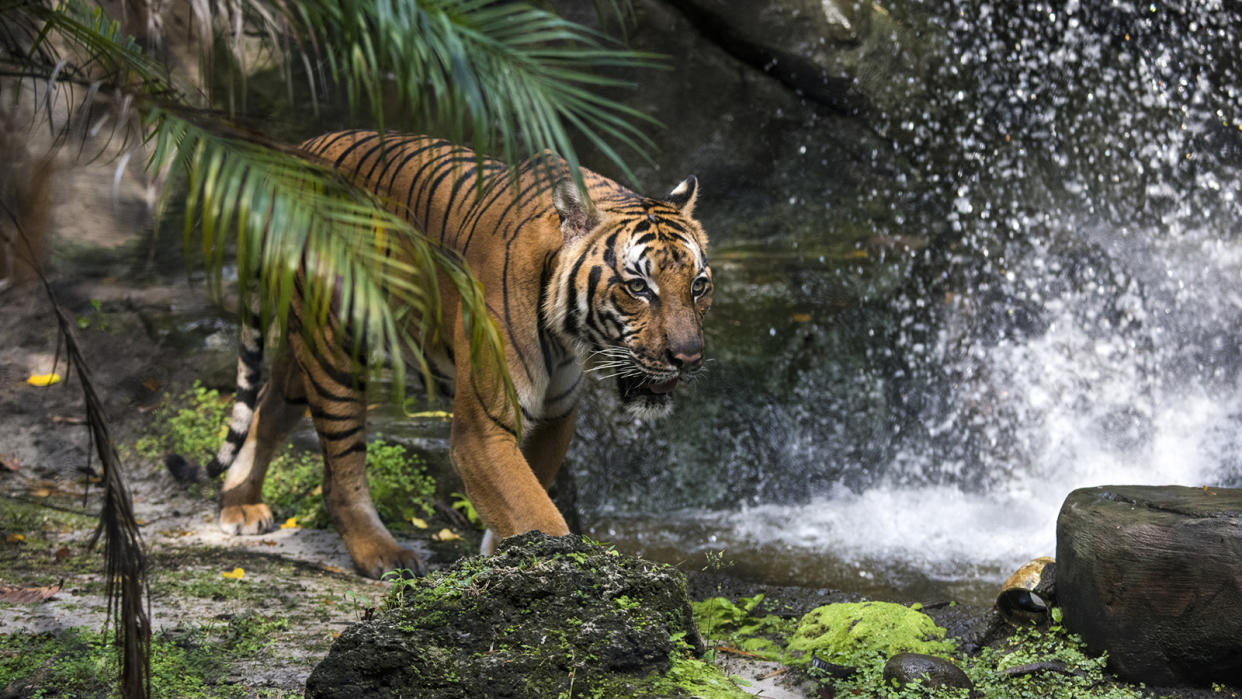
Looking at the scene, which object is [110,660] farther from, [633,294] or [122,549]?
[633,294]

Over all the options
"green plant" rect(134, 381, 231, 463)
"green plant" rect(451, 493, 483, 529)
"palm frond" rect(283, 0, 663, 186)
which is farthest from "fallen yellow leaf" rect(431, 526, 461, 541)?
"palm frond" rect(283, 0, 663, 186)

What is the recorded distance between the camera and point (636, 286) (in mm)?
3709

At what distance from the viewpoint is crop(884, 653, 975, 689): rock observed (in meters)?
3.23

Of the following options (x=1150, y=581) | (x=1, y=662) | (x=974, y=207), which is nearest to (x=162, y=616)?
(x=1, y=662)

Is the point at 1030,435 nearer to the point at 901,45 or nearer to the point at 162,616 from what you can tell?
the point at 901,45

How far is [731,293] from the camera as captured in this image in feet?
24.4

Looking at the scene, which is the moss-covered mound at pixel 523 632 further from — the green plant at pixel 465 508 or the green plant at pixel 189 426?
the green plant at pixel 189 426

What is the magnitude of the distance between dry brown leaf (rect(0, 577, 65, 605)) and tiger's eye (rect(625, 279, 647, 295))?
227 cm

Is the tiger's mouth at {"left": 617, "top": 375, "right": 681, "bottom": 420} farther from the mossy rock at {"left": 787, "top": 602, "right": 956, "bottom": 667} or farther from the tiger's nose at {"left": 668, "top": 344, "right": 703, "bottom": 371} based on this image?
the mossy rock at {"left": 787, "top": 602, "right": 956, "bottom": 667}

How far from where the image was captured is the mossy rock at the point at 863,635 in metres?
3.61

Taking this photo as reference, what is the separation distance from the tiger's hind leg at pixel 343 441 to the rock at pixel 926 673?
84.2 inches

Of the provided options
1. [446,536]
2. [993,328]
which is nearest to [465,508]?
[446,536]

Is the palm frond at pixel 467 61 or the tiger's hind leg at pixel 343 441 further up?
the palm frond at pixel 467 61

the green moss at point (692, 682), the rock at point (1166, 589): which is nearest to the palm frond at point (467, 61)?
the green moss at point (692, 682)
